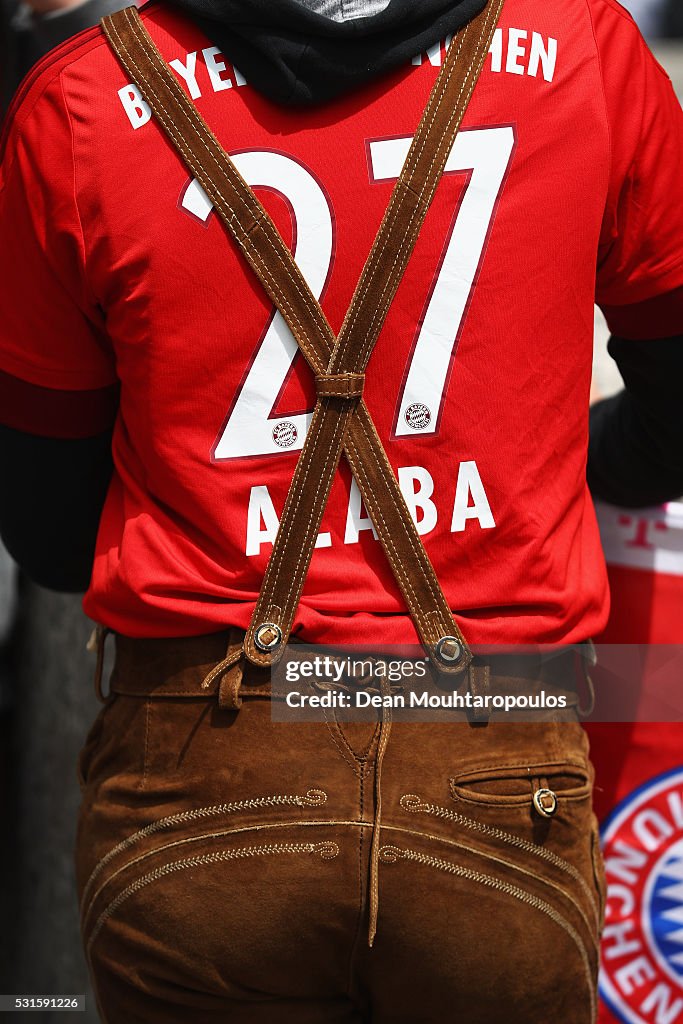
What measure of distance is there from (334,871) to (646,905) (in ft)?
2.73

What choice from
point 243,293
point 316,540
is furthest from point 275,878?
point 243,293

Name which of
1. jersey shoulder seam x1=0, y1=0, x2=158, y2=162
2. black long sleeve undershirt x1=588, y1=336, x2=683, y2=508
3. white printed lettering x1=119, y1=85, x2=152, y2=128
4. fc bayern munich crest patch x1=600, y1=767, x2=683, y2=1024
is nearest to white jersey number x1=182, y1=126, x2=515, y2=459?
white printed lettering x1=119, y1=85, x2=152, y2=128

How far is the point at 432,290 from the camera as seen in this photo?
126cm

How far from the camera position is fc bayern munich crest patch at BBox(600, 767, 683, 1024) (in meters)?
1.83

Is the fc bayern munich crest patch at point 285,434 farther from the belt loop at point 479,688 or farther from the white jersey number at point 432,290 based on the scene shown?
the belt loop at point 479,688

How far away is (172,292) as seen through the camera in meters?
1.24

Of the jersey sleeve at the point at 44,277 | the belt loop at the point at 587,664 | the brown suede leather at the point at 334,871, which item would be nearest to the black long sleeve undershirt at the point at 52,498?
the jersey sleeve at the point at 44,277

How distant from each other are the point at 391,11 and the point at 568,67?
22cm

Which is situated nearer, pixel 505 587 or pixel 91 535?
pixel 505 587

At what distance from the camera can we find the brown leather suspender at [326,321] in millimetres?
1232

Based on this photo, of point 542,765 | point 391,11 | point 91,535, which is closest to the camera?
point 391,11

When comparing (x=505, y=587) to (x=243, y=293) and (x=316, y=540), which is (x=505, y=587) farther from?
(x=243, y=293)

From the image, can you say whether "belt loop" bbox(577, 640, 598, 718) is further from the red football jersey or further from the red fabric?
the red fabric

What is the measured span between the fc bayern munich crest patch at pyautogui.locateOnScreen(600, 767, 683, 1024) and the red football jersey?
0.66m
